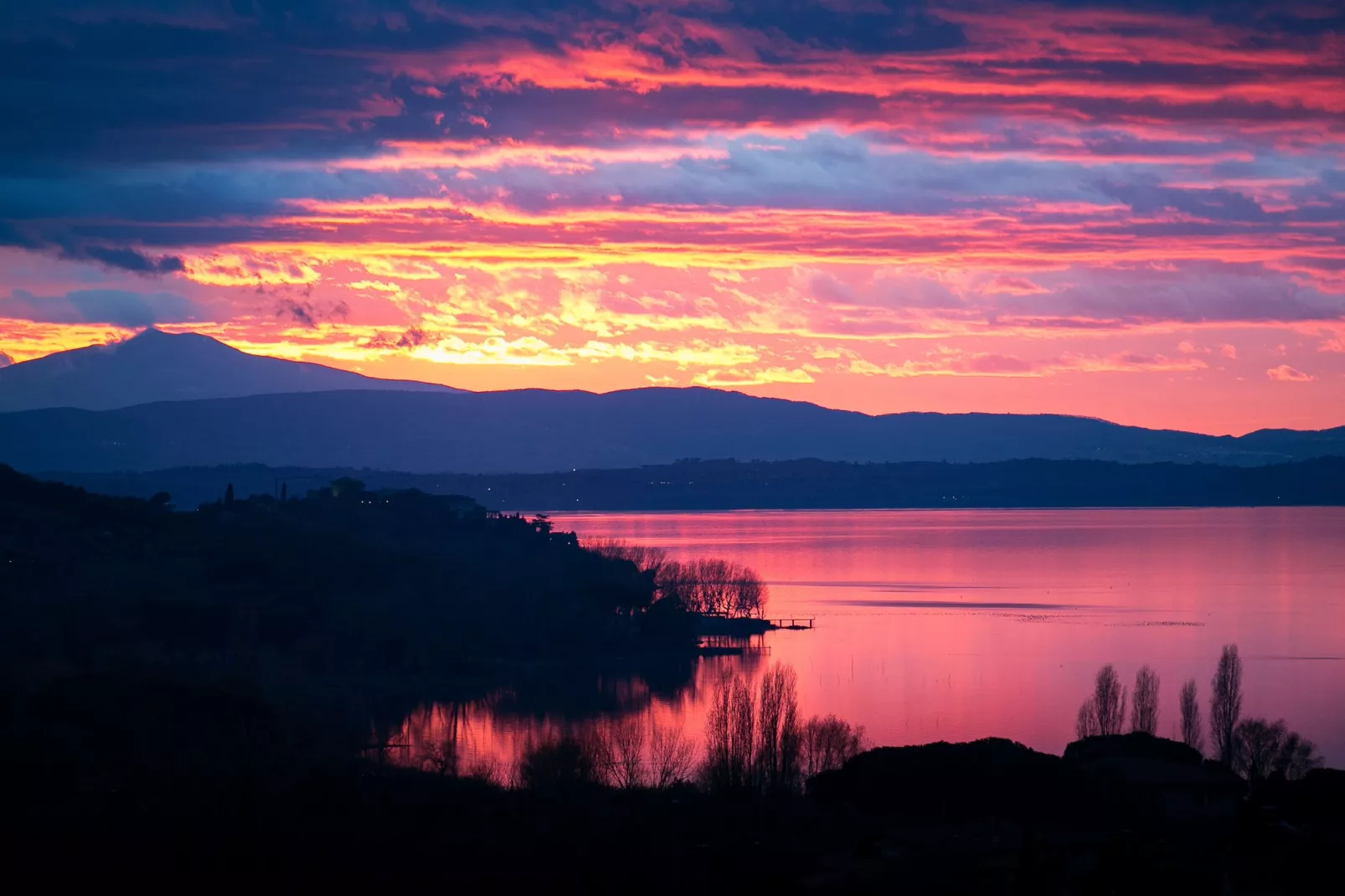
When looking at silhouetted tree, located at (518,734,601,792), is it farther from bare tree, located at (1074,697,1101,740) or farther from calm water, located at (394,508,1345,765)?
bare tree, located at (1074,697,1101,740)

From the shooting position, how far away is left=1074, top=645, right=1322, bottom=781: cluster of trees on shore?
2452cm

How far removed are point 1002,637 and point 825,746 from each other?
22.4 m

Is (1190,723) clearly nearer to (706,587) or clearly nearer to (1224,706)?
(1224,706)

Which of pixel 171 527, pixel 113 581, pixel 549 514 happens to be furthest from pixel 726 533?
pixel 113 581

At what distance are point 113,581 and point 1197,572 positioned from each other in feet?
158

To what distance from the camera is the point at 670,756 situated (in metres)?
25.7

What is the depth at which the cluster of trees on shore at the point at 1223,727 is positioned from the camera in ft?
80.4

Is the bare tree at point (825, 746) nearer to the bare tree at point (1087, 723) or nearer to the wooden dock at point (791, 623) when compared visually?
the bare tree at point (1087, 723)

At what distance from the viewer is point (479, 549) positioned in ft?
176

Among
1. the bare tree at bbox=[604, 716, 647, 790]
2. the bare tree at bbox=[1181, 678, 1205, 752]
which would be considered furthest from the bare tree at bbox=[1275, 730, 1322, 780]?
the bare tree at bbox=[604, 716, 647, 790]

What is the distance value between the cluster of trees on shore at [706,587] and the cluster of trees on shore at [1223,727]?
68.0 feet

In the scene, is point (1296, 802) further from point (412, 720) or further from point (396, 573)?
point (396, 573)

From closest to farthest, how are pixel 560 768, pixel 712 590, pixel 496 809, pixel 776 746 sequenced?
pixel 496 809, pixel 560 768, pixel 776 746, pixel 712 590

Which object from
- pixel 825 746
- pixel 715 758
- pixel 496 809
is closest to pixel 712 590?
pixel 825 746
